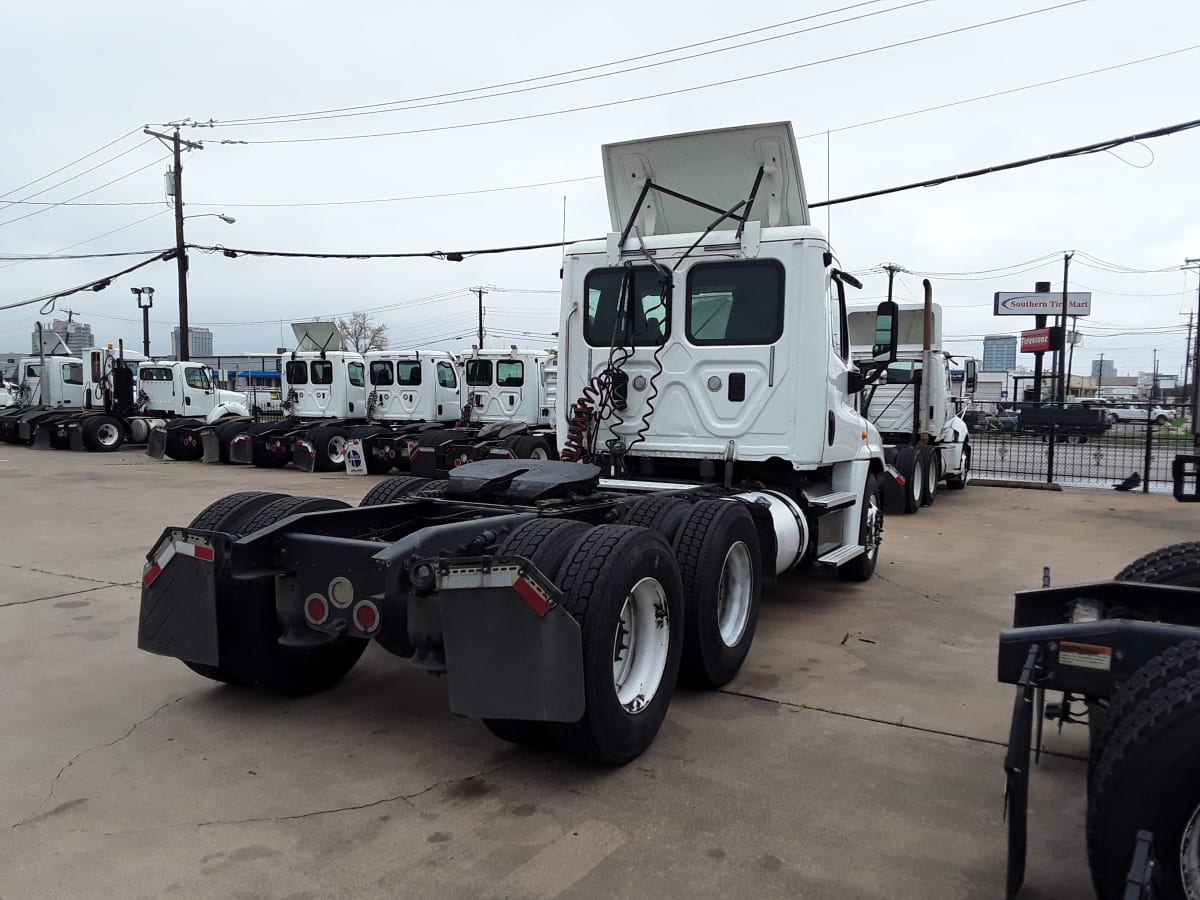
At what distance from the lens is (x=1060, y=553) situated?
31.5ft

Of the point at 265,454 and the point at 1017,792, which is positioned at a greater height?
the point at 1017,792

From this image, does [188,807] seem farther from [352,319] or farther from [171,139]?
[352,319]

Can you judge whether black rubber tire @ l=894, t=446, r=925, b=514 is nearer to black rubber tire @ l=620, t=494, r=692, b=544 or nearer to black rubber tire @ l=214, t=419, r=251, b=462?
black rubber tire @ l=620, t=494, r=692, b=544

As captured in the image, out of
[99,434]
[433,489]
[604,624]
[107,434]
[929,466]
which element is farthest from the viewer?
[107,434]

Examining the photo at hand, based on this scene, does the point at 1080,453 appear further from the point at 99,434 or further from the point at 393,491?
the point at 99,434

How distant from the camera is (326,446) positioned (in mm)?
19406

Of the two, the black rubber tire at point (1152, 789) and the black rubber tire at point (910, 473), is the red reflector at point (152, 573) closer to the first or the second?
the black rubber tire at point (1152, 789)

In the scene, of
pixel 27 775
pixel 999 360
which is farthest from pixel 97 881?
pixel 999 360

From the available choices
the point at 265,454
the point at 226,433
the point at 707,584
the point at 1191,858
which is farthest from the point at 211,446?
the point at 1191,858

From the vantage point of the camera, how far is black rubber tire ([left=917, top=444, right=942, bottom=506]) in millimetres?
13469

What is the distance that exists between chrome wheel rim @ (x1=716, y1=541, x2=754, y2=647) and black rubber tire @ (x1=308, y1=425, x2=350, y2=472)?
1574 cm

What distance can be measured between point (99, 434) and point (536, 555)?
24.8 metres

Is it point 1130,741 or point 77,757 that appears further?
point 77,757

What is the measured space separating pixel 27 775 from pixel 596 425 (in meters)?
4.05
